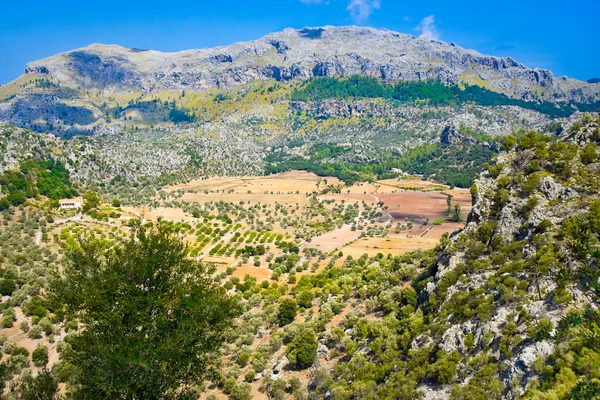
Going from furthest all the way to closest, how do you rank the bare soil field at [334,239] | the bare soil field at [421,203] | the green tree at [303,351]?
the bare soil field at [421,203], the bare soil field at [334,239], the green tree at [303,351]

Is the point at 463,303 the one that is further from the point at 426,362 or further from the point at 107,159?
the point at 107,159

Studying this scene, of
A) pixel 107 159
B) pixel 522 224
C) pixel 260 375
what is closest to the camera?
pixel 522 224

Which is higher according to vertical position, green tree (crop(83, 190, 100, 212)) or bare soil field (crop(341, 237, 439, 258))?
green tree (crop(83, 190, 100, 212))

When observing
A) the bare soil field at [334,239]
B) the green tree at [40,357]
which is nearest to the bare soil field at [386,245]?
the bare soil field at [334,239]

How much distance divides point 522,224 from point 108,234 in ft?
231

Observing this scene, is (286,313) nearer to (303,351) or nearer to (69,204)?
(303,351)

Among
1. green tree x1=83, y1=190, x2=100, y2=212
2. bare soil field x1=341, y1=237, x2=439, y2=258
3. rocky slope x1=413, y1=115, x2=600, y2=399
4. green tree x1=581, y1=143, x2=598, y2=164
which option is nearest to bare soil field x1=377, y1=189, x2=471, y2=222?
bare soil field x1=341, y1=237, x2=439, y2=258

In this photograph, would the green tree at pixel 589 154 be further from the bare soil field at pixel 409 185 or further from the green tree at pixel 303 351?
the bare soil field at pixel 409 185

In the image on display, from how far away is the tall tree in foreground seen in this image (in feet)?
53.8

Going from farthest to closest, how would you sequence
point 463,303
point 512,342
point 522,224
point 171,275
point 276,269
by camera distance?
point 276,269 → point 522,224 → point 463,303 → point 171,275 → point 512,342

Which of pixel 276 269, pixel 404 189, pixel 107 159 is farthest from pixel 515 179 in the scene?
pixel 107 159

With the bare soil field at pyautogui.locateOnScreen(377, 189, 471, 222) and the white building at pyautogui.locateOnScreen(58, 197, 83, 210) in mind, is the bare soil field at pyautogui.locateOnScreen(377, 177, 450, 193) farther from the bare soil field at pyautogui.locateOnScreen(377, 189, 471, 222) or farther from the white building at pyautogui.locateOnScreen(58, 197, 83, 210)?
the white building at pyautogui.locateOnScreen(58, 197, 83, 210)

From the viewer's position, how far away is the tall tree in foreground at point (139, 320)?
16391mm

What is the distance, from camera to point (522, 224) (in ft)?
90.2
